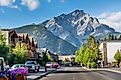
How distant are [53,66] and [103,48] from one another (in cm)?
4957

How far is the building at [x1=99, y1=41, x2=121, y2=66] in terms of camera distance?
520 ft

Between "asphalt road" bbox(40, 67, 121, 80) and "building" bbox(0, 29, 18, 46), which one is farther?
"building" bbox(0, 29, 18, 46)

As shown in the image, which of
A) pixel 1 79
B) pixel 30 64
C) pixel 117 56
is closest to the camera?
pixel 1 79

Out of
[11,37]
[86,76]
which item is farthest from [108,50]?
[86,76]

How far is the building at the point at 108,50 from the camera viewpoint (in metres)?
158

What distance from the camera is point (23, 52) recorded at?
80.0m

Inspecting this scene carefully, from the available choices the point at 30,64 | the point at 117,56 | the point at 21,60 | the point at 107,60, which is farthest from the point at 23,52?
the point at 107,60

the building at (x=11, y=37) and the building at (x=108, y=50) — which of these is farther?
the building at (x=108, y=50)

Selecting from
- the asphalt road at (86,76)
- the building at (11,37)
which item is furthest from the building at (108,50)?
the asphalt road at (86,76)

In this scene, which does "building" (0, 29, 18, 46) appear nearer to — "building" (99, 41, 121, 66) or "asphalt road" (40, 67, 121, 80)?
"asphalt road" (40, 67, 121, 80)

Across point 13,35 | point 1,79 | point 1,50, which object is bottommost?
point 1,79

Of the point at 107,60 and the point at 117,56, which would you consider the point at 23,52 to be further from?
the point at 107,60

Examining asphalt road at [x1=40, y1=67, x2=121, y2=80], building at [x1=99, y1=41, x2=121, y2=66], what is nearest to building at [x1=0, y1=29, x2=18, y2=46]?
asphalt road at [x1=40, y1=67, x2=121, y2=80]

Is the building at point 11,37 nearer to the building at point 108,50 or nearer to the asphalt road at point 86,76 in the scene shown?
the asphalt road at point 86,76
